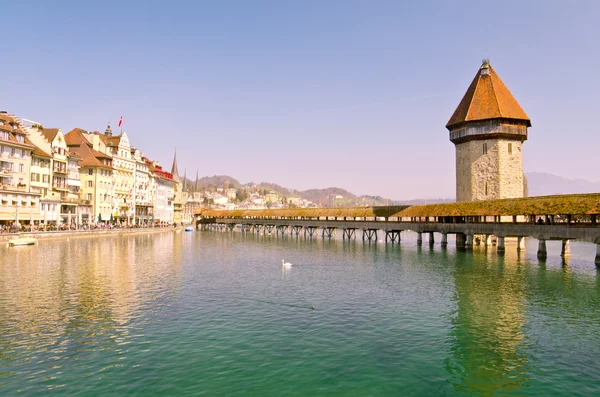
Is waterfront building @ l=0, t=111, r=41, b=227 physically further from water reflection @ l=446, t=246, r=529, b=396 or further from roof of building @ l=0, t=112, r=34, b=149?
water reflection @ l=446, t=246, r=529, b=396

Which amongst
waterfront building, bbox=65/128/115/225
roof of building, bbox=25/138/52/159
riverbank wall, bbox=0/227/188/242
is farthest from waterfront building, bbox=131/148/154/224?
roof of building, bbox=25/138/52/159

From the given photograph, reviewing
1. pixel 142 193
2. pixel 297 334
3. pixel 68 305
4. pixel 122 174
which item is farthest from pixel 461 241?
pixel 142 193

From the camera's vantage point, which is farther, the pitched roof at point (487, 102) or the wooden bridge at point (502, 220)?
the pitched roof at point (487, 102)

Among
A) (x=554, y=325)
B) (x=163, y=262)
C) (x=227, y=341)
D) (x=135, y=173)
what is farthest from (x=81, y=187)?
(x=554, y=325)

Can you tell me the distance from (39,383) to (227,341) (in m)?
6.02

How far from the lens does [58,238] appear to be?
2518 inches

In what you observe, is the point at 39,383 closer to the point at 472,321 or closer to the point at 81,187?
the point at 472,321

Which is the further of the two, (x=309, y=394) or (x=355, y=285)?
(x=355, y=285)

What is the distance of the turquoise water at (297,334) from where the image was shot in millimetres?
12086

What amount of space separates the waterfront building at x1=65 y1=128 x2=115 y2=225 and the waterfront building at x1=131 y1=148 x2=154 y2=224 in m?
12.0

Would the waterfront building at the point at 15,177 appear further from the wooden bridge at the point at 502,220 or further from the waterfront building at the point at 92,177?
the wooden bridge at the point at 502,220

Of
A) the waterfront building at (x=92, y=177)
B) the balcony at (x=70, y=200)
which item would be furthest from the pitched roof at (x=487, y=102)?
the waterfront building at (x=92, y=177)

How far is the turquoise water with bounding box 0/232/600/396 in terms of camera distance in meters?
12.1

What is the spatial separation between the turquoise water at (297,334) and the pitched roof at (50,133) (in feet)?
171
